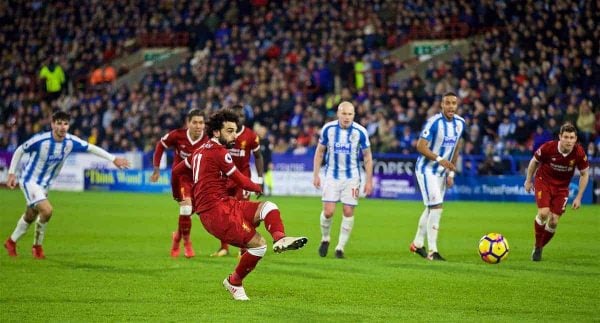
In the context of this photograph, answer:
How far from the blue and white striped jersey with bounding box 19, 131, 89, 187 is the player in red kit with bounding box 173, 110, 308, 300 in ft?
15.8

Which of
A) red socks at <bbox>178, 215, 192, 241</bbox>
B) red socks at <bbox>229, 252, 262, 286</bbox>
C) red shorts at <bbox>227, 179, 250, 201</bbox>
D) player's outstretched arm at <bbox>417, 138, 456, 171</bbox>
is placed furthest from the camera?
red socks at <bbox>178, 215, 192, 241</bbox>

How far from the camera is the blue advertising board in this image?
31.8 metres

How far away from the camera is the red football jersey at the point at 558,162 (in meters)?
13.4

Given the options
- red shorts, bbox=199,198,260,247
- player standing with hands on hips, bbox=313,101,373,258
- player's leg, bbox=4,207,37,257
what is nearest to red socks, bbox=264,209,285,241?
red shorts, bbox=199,198,260,247

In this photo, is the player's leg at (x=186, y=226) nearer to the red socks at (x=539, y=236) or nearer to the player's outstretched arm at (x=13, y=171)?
the player's outstretched arm at (x=13, y=171)

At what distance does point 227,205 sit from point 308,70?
81.5ft

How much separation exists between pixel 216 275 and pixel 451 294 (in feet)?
10.2

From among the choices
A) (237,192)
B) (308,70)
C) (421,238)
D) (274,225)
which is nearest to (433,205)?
(421,238)

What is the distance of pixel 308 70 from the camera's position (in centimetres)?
3409

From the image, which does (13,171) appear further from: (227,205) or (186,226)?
(227,205)

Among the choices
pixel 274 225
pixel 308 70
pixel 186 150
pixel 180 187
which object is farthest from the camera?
pixel 308 70

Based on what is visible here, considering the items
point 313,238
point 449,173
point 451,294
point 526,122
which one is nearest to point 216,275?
point 451,294

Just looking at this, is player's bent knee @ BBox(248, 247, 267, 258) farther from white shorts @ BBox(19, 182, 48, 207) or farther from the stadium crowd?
the stadium crowd

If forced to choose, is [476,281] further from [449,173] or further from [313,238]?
[313,238]
